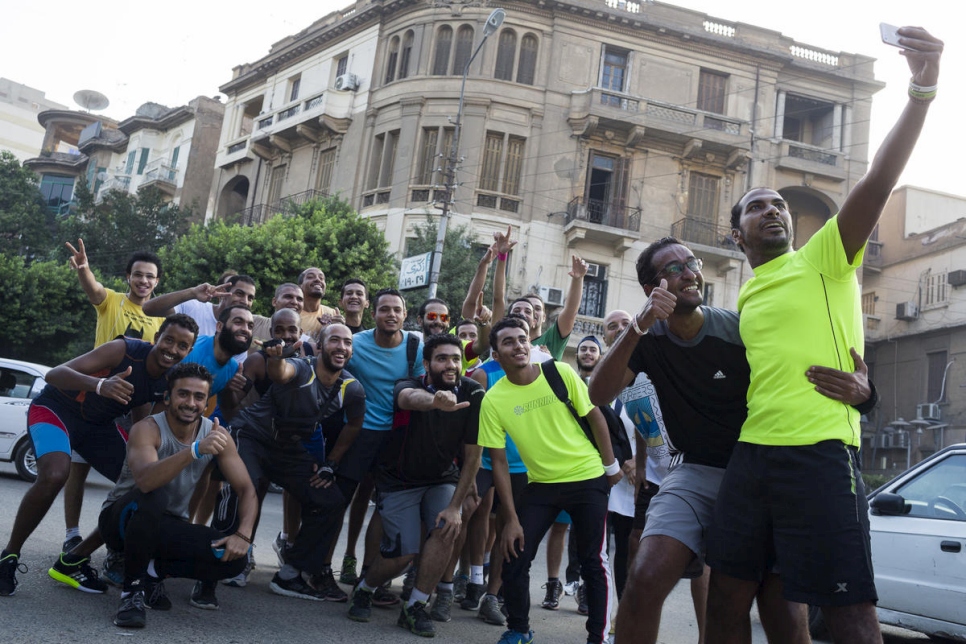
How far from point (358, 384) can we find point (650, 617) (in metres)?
3.23

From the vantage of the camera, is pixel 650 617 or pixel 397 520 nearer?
pixel 650 617

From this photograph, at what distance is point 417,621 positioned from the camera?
5.09 meters

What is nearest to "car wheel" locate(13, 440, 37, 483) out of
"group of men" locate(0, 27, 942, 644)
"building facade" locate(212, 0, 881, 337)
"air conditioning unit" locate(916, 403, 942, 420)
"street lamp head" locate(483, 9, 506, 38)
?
"group of men" locate(0, 27, 942, 644)

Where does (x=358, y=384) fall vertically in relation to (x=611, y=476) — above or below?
above

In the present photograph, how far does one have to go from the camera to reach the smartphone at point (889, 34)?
107 inches

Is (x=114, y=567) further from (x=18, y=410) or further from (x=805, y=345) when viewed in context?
(x=18, y=410)

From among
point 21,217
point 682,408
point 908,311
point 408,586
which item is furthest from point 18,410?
point 908,311

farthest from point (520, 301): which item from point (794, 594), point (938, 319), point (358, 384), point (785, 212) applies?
point (938, 319)

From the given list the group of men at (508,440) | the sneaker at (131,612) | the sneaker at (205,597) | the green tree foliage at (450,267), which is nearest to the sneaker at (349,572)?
the group of men at (508,440)

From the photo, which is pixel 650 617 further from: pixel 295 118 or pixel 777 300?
pixel 295 118

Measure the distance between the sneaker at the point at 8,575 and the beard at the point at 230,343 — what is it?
179 centimetres

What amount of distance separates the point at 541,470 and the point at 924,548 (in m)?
3.07

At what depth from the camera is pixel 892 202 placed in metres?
32.8

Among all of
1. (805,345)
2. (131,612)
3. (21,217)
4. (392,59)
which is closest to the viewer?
(805,345)
